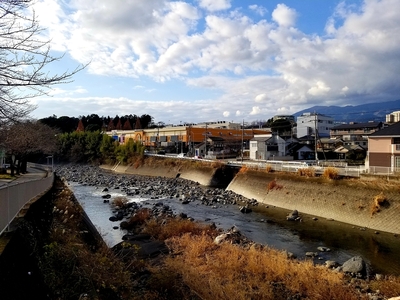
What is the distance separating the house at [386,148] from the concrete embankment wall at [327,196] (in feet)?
11.3

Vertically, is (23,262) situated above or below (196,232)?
above

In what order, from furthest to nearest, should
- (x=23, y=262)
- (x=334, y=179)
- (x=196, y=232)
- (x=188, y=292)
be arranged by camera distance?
(x=334, y=179)
(x=196, y=232)
(x=188, y=292)
(x=23, y=262)

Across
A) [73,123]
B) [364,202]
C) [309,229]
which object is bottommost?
[309,229]

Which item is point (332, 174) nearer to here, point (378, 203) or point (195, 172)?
point (378, 203)

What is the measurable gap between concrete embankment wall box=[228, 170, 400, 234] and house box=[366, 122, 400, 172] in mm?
3431

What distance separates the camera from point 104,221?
747 inches

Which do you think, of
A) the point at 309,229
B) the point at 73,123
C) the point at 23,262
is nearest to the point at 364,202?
the point at 309,229

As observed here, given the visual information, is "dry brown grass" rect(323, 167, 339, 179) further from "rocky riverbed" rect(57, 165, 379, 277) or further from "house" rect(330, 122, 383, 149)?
"house" rect(330, 122, 383, 149)

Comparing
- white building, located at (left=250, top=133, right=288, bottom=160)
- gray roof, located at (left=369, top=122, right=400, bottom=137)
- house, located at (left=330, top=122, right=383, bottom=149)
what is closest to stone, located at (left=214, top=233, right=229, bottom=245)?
gray roof, located at (left=369, top=122, right=400, bottom=137)

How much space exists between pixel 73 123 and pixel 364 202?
9944 cm

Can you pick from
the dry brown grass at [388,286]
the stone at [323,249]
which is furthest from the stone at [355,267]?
the stone at [323,249]

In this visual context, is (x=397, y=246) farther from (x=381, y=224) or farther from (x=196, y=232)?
(x=196, y=232)

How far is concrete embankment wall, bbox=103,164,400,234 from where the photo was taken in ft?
56.6

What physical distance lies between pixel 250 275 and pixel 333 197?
12688mm
